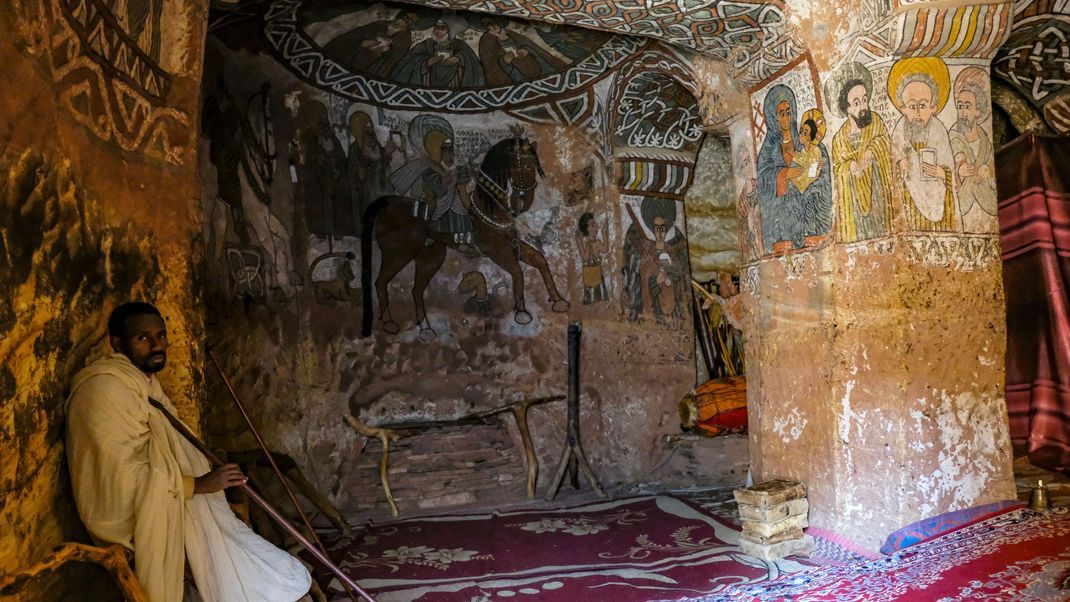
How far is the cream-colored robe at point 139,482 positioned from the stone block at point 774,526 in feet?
10.7

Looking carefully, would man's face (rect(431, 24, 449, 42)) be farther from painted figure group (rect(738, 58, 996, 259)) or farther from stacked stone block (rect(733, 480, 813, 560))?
stacked stone block (rect(733, 480, 813, 560))

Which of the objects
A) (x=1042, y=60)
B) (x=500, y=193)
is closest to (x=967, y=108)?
(x=1042, y=60)

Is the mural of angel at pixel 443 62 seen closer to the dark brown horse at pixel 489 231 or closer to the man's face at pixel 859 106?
the dark brown horse at pixel 489 231

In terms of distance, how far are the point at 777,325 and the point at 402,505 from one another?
3.90m

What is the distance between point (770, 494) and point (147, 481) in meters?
3.74

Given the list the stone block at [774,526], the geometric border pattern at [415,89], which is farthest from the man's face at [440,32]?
the stone block at [774,526]

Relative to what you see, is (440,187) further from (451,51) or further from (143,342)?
(143,342)

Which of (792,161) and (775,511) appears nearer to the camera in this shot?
(775,511)

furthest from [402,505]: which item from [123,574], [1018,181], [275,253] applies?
[1018,181]

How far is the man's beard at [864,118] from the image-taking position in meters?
4.70

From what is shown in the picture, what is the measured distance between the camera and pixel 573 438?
7465 mm

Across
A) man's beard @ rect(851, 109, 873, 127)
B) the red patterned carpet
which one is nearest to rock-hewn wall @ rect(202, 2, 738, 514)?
man's beard @ rect(851, 109, 873, 127)

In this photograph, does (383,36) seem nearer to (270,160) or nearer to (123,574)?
(270,160)

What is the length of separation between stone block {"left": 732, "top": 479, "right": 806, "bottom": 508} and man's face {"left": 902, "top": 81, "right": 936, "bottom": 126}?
2571mm
